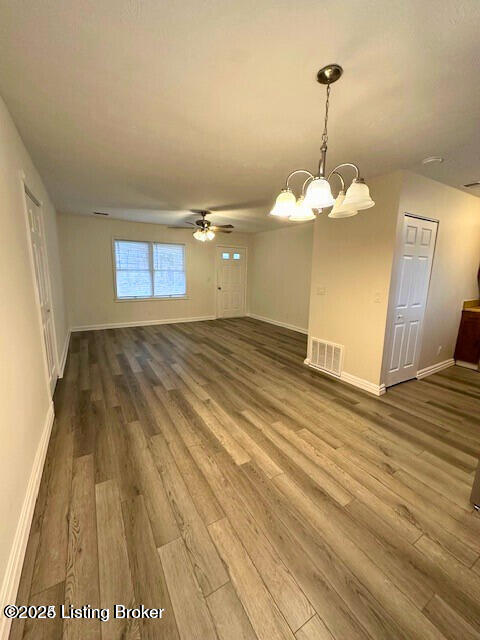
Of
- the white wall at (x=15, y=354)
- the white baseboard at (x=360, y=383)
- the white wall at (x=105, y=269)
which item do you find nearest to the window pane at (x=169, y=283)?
the white wall at (x=105, y=269)

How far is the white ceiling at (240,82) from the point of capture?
1139 millimetres

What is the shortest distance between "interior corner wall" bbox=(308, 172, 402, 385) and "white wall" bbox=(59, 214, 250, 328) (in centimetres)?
401

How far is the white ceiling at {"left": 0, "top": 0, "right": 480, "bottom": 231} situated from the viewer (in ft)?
3.74

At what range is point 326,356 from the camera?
381cm

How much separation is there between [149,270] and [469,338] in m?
6.69

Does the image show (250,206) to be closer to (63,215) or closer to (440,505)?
(63,215)

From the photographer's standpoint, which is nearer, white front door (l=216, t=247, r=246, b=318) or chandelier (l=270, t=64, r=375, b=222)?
chandelier (l=270, t=64, r=375, b=222)

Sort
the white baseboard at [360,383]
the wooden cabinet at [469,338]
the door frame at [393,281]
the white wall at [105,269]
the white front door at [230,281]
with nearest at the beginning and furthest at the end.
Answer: the door frame at [393,281] → the white baseboard at [360,383] → the wooden cabinet at [469,338] → the white wall at [105,269] → the white front door at [230,281]

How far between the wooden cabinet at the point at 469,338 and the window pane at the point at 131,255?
662cm

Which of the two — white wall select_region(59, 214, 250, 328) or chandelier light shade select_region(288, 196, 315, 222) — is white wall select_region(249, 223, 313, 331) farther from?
chandelier light shade select_region(288, 196, 315, 222)

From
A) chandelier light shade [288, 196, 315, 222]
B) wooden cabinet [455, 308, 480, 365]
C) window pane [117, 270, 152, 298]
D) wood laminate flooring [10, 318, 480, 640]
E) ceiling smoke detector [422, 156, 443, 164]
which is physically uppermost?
ceiling smoke detector [422, 156, 443, 164]

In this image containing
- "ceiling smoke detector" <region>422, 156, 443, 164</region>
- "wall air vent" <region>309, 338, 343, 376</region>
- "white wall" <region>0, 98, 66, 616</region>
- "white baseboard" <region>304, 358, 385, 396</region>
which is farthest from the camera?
"wall air vent" <region>309, 338, 343, 376</region>

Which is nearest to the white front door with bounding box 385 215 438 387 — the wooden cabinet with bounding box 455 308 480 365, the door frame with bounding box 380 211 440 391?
the door frame with bounding box 380 211 440 391

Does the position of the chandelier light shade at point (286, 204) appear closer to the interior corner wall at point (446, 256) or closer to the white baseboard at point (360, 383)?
the interior corner wall at point (446, 256)
